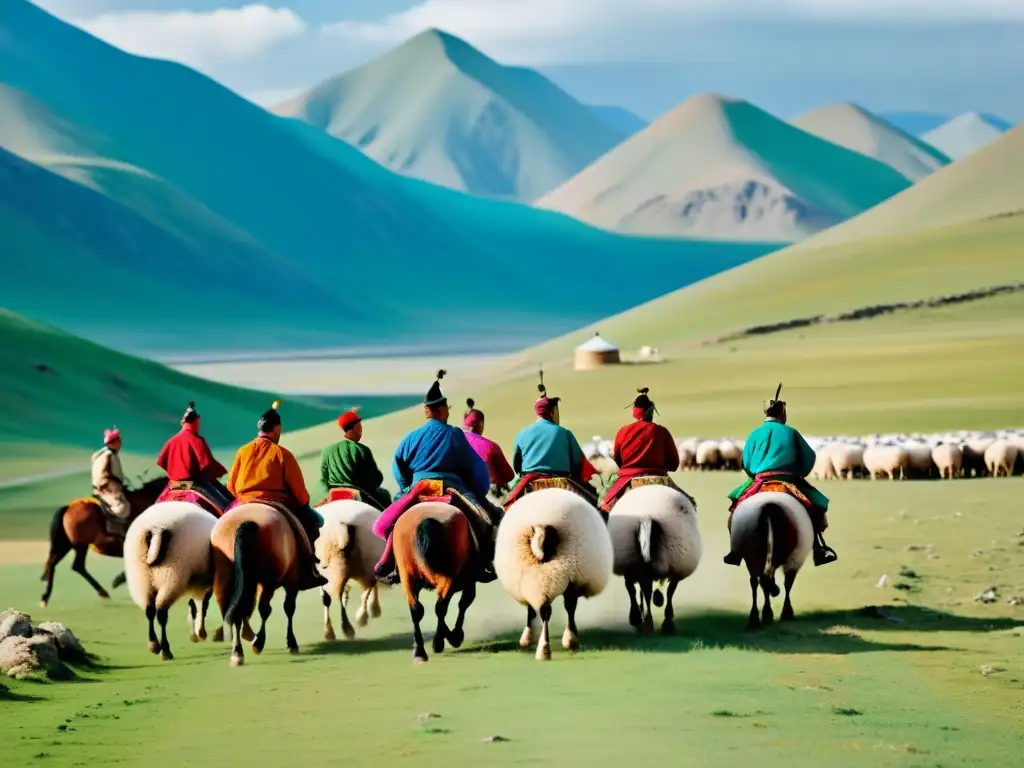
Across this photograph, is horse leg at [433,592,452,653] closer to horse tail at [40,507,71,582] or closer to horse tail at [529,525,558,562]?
horse tail at [529,525,558,562]

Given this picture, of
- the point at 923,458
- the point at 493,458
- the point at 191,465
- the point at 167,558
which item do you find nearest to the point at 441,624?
the point at 167,558

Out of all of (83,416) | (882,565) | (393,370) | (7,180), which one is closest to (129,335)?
(7,180)

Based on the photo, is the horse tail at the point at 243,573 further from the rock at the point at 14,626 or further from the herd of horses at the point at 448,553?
the rock at the point at 14,626

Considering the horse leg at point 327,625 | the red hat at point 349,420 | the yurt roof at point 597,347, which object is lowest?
the horse leg at point 327,625

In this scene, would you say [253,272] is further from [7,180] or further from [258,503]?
[258,503]

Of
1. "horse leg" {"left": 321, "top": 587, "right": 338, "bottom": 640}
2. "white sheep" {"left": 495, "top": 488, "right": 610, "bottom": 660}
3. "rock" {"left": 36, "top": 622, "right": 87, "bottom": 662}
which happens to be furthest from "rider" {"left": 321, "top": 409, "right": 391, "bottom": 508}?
"rock" {"left": 36, "top": 622, "right": 87, "bottom": 662}

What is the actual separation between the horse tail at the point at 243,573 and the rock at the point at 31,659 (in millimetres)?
1387

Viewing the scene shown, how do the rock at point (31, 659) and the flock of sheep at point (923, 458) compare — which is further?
the flock of sheep at point (923, 458)

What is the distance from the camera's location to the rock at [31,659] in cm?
1413

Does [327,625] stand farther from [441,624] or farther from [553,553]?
[553,553]

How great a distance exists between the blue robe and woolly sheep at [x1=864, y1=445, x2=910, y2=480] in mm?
A: 18324

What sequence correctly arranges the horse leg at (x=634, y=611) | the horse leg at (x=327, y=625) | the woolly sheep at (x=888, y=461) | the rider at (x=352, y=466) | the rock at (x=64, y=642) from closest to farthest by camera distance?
the rock at (x=64, y=642) < the horse leg at (x=634, y=611) < the horse leg at (x=327, y=625) < the rider at (x=352, y=466) < the woolly sheep at (x=888, y=461)

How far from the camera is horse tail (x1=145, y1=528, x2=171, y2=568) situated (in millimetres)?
15531

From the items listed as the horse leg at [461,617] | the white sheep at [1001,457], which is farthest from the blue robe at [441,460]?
the white sheep at [1001,457]
